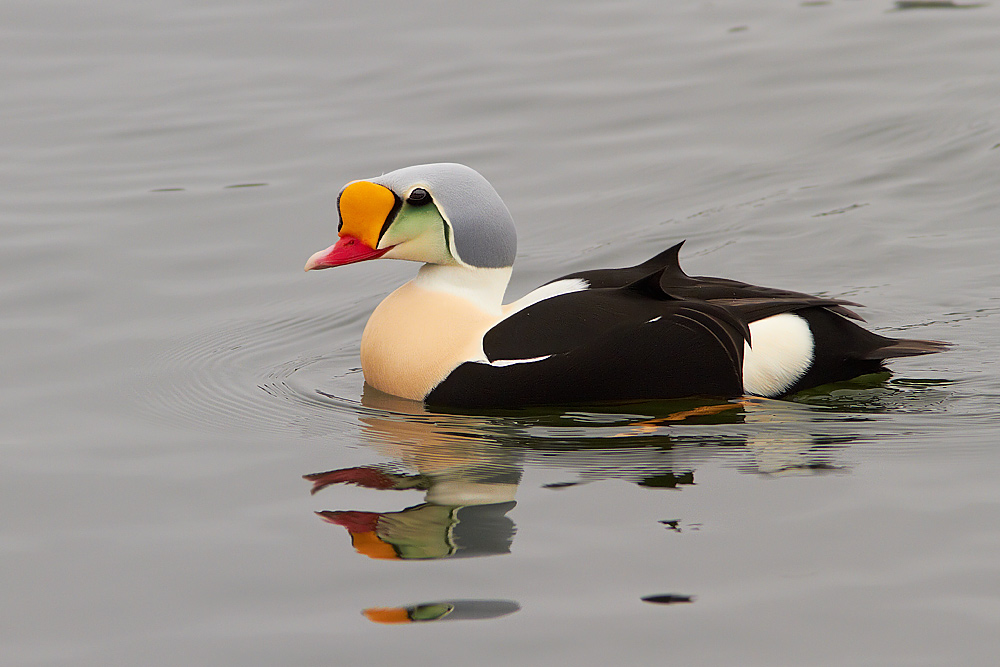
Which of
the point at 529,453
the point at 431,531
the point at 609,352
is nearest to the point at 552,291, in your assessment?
the point at 609,352

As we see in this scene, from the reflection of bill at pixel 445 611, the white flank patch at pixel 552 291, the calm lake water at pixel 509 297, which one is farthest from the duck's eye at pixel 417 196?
the reflection of bill at pixel 445 611

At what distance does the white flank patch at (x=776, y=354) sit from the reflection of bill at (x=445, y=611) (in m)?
1.70

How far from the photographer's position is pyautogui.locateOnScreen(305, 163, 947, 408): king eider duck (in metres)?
4.25

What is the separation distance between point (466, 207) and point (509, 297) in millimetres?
1519

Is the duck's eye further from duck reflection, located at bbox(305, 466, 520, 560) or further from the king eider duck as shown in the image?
duck reflection, located at bbox(305, 466, 520, 560)

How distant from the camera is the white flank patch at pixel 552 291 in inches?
176

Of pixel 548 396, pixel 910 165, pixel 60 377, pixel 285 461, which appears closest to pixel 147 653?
pixel 285 461

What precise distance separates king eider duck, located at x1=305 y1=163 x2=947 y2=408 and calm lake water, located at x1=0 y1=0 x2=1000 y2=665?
0.34 feet

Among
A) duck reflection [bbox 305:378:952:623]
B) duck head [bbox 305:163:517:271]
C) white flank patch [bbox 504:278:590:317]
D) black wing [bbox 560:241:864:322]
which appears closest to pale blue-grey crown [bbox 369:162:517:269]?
duck head [bbox 305:163:517:271]

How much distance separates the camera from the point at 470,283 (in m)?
4.63

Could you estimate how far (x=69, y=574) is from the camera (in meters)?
3.28

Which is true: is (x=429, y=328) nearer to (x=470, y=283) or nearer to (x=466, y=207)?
(x=470, y=283)

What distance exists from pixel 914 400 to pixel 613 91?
5262 mm

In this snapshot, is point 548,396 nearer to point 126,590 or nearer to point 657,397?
point 657,397
